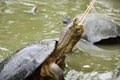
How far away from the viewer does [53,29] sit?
19.9 ft

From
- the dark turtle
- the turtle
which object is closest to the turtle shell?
the turtle

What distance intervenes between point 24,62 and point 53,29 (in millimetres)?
2641

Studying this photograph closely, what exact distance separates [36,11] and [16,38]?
1.82m

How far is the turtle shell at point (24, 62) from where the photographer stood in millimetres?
3389

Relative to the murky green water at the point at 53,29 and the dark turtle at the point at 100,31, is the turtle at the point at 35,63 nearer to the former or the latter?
the murky green water at the point at 53,29

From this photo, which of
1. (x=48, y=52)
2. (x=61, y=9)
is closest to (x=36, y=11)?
(x=61, y=9)

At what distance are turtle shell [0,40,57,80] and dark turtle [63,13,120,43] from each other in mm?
1822

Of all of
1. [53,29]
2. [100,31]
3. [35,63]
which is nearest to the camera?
[35,63]

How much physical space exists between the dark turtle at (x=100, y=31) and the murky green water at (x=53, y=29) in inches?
6.7

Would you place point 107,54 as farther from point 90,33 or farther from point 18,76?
point 18,76

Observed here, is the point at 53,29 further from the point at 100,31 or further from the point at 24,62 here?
the point at 24,62

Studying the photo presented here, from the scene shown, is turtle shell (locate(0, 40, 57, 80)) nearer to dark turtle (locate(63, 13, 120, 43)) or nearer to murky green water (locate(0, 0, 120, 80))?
murky green water (locate(0, 0, 120, 80))

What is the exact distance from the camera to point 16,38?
5570mm

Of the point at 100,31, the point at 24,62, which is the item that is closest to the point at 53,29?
Result: the point at 100,31
